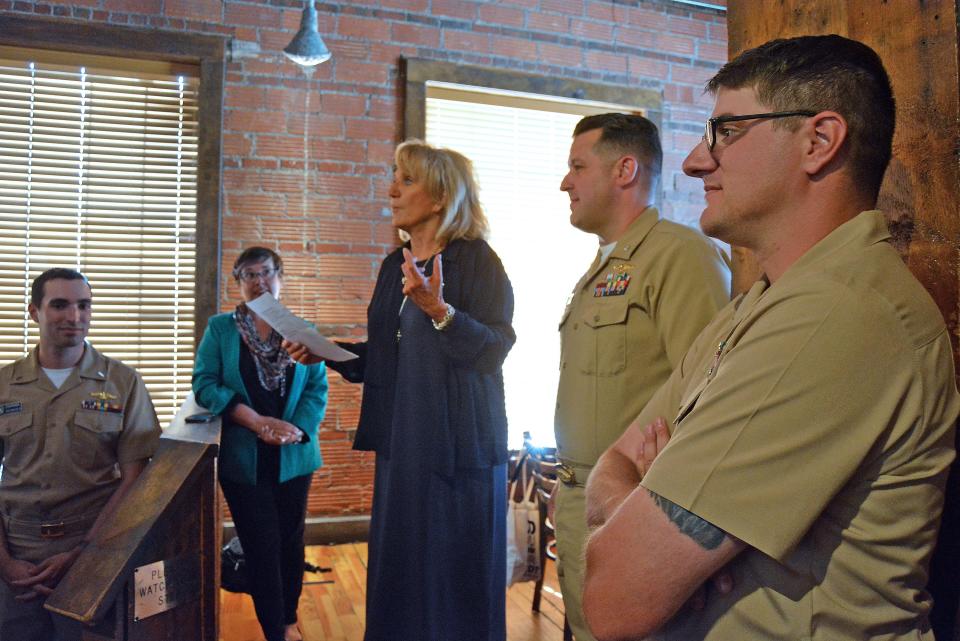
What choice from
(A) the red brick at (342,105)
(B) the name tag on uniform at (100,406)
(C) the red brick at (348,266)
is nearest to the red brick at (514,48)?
(A) the red brick at (342,105)

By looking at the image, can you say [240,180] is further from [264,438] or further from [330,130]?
[264,438]

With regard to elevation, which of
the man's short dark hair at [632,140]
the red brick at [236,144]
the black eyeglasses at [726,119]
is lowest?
the black eyeglasses at [726,119]

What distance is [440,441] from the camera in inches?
90.9

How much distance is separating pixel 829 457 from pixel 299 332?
6.56 feet

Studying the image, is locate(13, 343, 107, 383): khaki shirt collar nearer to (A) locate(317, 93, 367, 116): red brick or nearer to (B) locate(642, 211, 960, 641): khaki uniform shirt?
(A) locate(317, 93, 367, 116): red brick

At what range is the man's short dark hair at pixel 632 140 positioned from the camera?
2.13m

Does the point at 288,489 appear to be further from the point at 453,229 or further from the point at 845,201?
the point at 845,201

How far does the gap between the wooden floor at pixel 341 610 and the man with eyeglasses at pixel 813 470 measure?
2449mm

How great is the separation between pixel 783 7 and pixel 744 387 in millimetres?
1156

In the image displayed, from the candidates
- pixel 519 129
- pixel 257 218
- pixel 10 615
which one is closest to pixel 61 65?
pixel 257 218

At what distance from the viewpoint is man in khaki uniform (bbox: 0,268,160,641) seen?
2459 mm

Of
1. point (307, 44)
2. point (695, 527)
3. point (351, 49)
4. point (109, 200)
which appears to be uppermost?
point (351, 49)

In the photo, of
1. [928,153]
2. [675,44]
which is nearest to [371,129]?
[675,44]

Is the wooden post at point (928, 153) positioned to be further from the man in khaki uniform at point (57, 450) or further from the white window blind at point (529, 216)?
the white window blind at point (529, 216)
